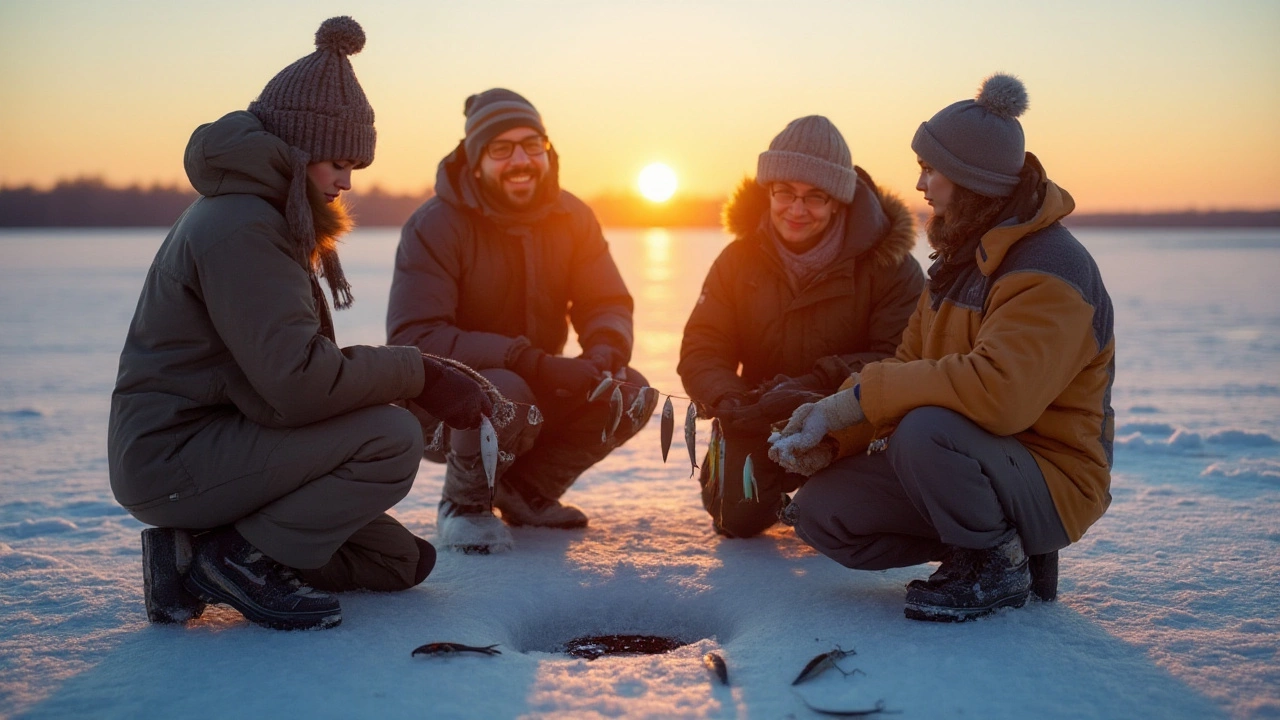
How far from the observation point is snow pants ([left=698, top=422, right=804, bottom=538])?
186 inches

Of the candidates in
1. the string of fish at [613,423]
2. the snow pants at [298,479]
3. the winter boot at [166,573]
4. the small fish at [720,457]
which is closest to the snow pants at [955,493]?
the string of fish at [613,423]

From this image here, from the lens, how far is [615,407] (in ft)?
15.3

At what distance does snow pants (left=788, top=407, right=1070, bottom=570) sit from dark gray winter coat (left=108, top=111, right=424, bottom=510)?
1793 millimetres

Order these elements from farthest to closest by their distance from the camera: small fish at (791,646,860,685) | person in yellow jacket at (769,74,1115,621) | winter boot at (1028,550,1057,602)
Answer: winter boot at (1028,550,1057,602) < person in yellow jacket at (769,74,1115,621) < small fish at (791,646,860,685)

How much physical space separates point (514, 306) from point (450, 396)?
1.54 metres

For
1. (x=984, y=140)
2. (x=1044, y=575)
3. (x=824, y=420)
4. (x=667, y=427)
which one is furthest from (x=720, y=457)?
(x=984, y=140)

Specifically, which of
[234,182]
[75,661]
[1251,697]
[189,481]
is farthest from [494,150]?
[1251,697]

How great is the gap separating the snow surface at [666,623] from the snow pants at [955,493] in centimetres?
28

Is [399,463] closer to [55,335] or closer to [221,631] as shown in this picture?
[221,631]

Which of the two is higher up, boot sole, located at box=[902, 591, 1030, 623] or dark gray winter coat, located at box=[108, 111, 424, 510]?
dark gray winter coat, located at box=[108, 111, 424, 510]

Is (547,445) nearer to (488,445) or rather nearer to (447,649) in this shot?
(488,445)

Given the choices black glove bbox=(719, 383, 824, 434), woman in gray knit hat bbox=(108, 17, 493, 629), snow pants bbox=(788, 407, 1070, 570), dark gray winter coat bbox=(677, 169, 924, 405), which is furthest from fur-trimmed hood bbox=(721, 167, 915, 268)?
woman in gray knit hat bbox=(108, 17, 493, 629)

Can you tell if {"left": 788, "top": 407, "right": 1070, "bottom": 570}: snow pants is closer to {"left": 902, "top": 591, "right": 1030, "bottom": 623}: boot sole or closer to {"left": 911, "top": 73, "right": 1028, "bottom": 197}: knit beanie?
{"left": 902, "top": 591, "right": 1030, "bottom": 623}: boot sole

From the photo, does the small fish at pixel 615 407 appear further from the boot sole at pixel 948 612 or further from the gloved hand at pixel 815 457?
the boot sole at pixel 948 612
